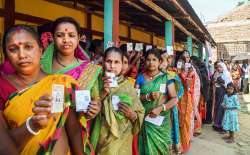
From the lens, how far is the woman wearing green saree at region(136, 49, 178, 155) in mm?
3934

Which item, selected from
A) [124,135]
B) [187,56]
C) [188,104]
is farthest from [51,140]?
[187,56]

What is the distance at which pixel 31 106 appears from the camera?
5.59 feet

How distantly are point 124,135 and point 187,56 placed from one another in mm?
3903

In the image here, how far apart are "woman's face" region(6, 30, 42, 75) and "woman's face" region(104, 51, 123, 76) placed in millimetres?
1167

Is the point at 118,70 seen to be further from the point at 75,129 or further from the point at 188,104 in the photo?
the point at 188,104

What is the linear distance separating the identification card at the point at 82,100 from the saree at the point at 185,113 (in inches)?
149

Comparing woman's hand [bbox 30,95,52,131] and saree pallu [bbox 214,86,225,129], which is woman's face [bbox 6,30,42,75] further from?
saree pallu [bbox 214,86,225,129]

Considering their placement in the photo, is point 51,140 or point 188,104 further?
point 188,104

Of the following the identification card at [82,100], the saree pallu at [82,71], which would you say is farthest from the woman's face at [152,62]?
the identification card at [82,100]

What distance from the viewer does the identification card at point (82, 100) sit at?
6.84 feet

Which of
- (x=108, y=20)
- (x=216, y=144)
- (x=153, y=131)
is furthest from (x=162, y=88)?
(x=216, y=144)

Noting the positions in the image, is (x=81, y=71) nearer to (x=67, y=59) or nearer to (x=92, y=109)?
(x=67, y=59)

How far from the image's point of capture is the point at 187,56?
6613 millimetres

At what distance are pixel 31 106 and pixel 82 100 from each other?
460mm
